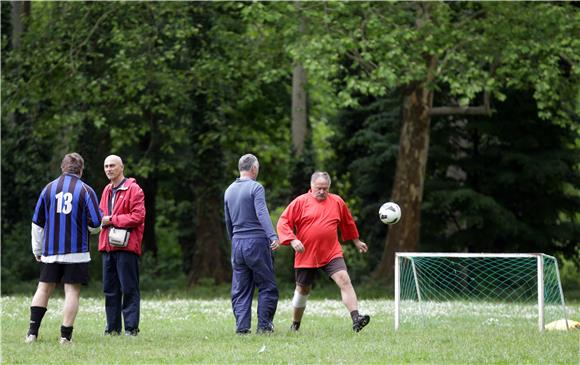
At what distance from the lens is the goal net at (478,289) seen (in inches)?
715

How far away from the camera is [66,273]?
12164mm

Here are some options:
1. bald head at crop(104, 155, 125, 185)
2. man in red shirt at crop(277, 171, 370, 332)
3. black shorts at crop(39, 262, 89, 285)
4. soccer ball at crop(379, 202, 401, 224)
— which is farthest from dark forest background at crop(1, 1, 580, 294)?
black shorts at crop(39, 262, 89, 285)

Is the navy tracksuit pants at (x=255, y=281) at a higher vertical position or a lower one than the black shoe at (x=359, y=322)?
higher

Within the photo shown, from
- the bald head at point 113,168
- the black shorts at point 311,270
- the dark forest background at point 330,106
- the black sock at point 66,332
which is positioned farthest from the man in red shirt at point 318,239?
the dark forest background at point 330,106

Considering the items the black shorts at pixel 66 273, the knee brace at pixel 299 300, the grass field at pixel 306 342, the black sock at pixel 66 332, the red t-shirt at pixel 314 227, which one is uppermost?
the red t-shirt at pixel 314 227

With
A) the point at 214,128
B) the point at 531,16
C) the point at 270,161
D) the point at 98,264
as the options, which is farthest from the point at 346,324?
the point at 270,161

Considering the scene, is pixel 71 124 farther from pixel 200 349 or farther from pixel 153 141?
pixel 200 349

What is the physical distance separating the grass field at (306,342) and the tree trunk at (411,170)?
38.0 ft

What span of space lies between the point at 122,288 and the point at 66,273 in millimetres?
1121

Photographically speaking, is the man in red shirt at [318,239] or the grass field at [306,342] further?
the man in red shirt at [318,239]

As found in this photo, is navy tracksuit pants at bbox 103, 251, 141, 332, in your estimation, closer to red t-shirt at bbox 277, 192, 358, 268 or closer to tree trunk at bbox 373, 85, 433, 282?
red t-shirt at bbox 277, 192, 358, 268

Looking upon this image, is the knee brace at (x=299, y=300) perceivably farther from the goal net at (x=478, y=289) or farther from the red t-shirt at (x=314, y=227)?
the goal net at (x=478, y=289)

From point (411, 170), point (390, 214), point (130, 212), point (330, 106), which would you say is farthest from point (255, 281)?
point (330, 106)

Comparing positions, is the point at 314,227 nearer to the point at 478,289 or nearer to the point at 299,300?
the point at 299,300
